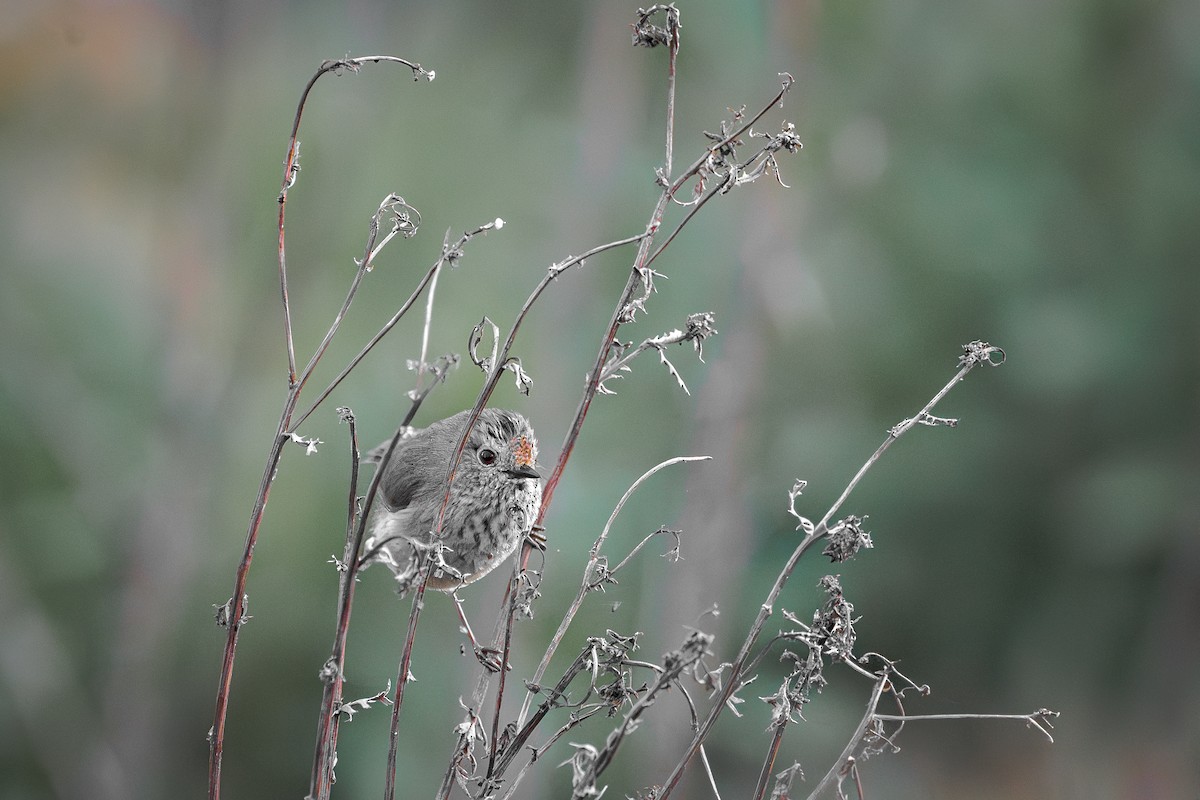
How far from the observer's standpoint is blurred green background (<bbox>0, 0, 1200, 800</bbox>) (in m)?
3.09

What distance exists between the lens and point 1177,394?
10.3ft

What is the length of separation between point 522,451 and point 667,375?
6.11ft

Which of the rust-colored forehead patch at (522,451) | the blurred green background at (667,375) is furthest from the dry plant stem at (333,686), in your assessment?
the blurred green background at (667,375)

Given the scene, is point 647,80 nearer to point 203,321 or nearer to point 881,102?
point 881,102

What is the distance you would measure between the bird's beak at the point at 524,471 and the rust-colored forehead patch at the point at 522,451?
0.02m

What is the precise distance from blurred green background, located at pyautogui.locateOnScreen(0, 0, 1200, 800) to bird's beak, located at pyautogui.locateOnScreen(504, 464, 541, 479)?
1522 millimetres

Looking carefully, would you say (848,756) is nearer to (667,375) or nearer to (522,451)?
(522,451)

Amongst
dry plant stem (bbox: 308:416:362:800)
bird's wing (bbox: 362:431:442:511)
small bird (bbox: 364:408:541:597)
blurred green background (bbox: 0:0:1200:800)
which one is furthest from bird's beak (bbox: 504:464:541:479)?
blurred green background (bbox: 0:0:1200:800)

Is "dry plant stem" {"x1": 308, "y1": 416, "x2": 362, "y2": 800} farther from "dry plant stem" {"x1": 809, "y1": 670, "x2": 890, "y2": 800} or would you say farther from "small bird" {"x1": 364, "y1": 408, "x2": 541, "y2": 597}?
"small bird" {"x1": 364, "y1": 408, "x2": 541, "y2": 597}

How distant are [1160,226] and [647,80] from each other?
1.74 m

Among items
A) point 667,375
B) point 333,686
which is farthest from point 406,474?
point 667,375

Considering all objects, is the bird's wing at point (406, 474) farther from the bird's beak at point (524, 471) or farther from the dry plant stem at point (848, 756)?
the dry plant stem at point (848, 756)

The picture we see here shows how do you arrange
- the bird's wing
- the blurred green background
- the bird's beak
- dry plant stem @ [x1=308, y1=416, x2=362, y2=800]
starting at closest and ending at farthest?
A: dry plant stem @ [x1=308, y1=416, x2=362, y2=800]
the bird's beak
the bird's wing
the blurred green background

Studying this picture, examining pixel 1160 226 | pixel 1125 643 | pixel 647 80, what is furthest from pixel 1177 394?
pixel 647 80
